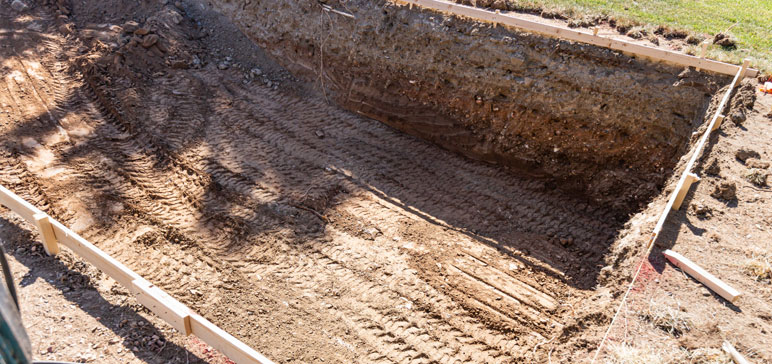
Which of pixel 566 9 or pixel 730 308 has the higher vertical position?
pixel 566 9

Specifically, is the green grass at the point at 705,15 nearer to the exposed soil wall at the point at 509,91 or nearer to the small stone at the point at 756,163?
the exposed soil wall at the point at 509,91

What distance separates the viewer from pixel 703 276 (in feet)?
17.3

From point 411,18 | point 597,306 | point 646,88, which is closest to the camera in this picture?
point 597,306

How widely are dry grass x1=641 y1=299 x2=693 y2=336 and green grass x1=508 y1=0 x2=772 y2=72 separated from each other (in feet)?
20.5

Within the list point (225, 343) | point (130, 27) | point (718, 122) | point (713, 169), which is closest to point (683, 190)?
point (713, 169)

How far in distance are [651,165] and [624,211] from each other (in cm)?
91

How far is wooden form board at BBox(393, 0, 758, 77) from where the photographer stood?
7.89m

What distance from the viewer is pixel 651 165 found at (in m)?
8.13

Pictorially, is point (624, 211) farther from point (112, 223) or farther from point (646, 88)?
point (112, 223)

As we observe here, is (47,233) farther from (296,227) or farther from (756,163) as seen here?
(756,163)

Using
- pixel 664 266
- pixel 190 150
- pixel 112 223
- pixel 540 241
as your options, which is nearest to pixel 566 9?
pixel 540 241

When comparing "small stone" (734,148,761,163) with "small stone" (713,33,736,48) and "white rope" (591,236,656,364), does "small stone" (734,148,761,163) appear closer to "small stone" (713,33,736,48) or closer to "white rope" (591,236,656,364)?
"white rope" (591,236,656,364)

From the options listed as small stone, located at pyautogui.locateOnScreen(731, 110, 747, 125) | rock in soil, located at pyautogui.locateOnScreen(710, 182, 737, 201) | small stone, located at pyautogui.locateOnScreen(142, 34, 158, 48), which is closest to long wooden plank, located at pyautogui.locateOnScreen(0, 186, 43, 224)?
small stone, located at pyautogui.locateOnScreen(142, 34, 158, 48)

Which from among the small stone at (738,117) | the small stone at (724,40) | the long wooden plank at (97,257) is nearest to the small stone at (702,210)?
the small stone at (738,117)
